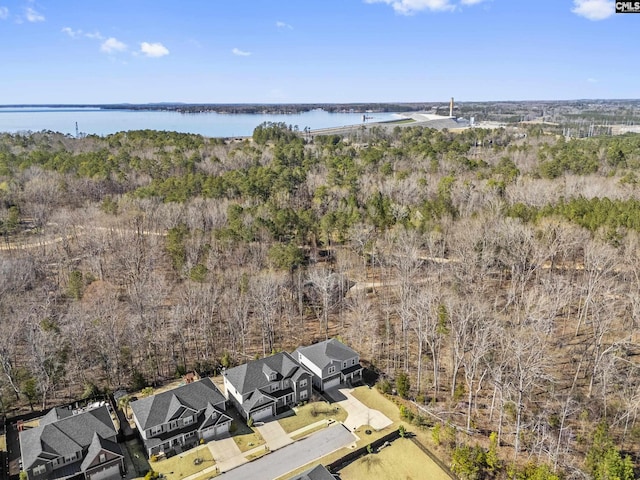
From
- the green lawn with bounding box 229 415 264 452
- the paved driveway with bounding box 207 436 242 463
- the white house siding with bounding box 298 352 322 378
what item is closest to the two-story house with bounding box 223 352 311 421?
the green lawn with bounding box 229 415 264 452

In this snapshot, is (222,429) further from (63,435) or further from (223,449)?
(63,435)

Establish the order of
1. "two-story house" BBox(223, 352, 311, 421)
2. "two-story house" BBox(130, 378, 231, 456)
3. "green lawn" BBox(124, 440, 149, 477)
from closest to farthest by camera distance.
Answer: "green lawn" BBox(124, 440, 149, 477), "two-story house" BBox(130, 378, 231, 456), "two-story house" BBox(223, 352, 311, 421)

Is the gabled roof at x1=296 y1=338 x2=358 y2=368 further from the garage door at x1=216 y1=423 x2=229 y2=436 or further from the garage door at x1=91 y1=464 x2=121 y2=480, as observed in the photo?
the garage door at x1=91 y1=464 x2=121 y2=480

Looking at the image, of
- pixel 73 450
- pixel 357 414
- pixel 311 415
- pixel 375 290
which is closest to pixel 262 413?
pixel 311 415

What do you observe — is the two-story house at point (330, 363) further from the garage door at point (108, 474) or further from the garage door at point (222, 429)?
the garage door at point (108, 474)

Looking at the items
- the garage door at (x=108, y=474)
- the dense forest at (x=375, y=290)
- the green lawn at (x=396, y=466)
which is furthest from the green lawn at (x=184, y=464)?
the dense forest at (x=375, y=290)

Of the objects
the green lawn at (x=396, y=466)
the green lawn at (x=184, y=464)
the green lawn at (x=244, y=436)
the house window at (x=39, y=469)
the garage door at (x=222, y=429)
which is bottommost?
the green lawn at (x=396, y=466)
